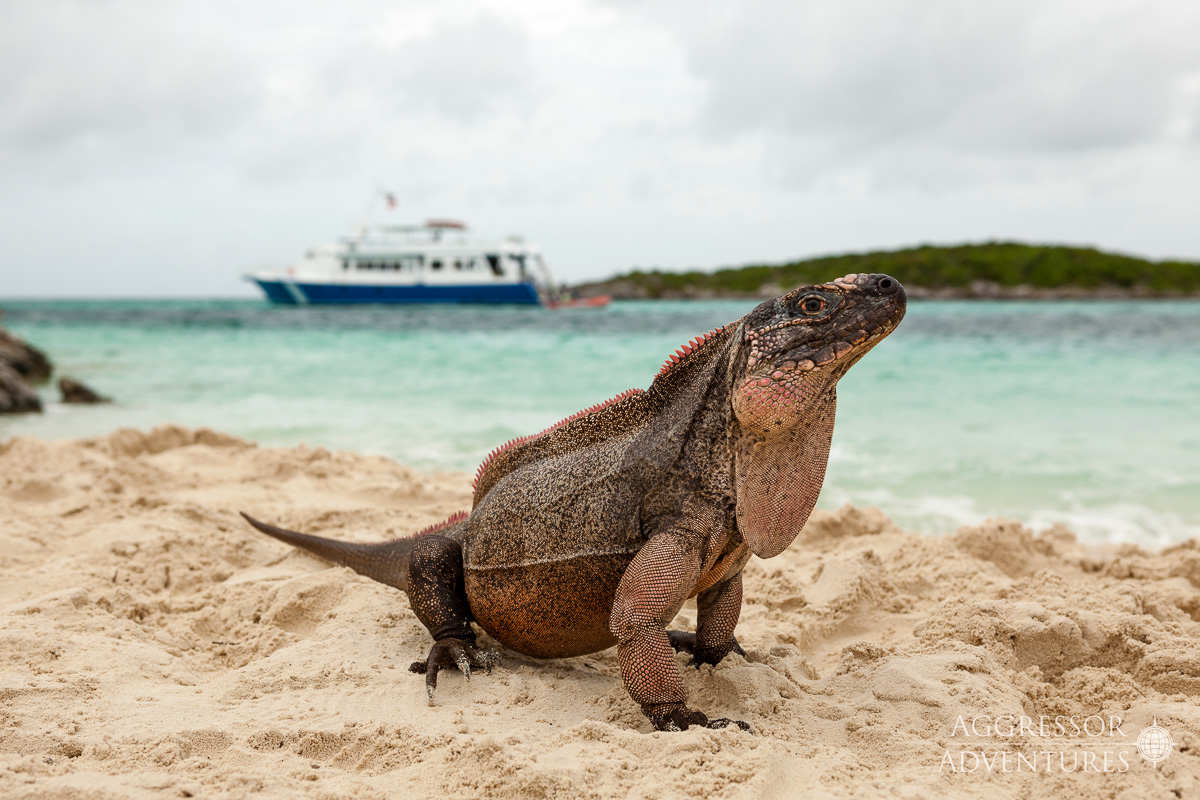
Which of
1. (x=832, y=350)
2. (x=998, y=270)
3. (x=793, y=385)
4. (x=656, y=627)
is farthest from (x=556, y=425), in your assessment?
(x=998, y=270)

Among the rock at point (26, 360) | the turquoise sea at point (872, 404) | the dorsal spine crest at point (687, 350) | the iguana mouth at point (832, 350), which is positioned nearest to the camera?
the iguana mouth at point (832, 350)

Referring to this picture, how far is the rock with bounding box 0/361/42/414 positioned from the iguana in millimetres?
10867

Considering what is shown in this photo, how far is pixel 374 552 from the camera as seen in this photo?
3664 mm

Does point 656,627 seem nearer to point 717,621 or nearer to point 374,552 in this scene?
point 717,621

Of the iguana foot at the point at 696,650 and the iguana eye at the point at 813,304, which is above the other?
the iguana eye at the point at 813,304

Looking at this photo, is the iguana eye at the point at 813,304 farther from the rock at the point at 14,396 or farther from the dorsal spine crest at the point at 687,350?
the rock at the point at 14,396

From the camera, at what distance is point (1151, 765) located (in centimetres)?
225

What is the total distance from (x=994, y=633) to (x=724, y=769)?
5.34 ft

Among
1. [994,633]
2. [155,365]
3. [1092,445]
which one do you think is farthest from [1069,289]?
[994,633]

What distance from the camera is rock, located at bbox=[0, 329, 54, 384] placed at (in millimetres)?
15122

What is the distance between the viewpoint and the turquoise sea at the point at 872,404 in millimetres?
7152

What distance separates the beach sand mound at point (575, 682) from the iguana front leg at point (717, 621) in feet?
0.24

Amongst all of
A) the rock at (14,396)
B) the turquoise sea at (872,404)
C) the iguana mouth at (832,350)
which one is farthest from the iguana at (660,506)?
the rock at (14,396)

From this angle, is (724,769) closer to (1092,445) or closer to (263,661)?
(263,661)
